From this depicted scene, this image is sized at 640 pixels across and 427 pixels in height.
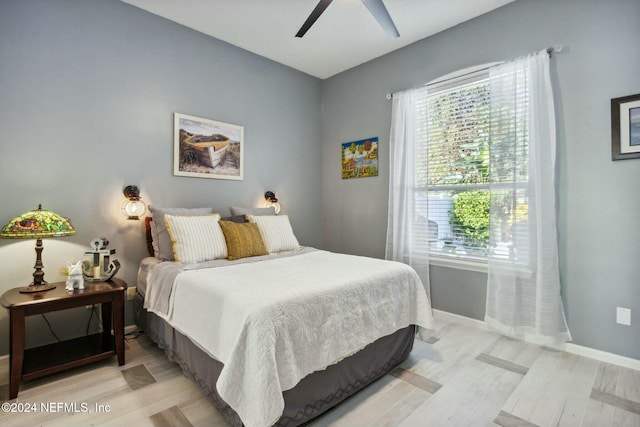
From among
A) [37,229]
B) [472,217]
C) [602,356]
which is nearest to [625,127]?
[472,217]

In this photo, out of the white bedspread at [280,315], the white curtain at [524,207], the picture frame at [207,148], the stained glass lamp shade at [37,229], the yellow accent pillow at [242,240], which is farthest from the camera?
the picture frame at [207,148]

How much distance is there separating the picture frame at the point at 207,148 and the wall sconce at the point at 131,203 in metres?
0.42

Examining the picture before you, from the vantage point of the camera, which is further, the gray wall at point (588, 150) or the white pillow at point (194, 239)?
the white pillow at point (194, 239)

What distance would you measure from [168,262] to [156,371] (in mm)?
770

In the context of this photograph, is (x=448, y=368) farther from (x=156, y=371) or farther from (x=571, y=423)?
(x=156, y=371)

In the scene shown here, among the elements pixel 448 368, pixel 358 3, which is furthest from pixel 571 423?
pixel 358 3

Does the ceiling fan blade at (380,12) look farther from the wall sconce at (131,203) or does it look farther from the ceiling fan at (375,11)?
the wall sconce at (131,203)

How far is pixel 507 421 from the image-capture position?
1.66 metres

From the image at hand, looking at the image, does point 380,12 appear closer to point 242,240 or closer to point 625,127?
point 625,127

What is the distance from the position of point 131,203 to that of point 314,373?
2.17 meters

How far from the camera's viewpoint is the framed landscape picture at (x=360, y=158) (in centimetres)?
380

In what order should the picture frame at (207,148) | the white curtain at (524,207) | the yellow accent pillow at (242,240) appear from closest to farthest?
the white curtain at (524,207) < the yellow accent pillow at (242,240) < the picture frame at (207,148)

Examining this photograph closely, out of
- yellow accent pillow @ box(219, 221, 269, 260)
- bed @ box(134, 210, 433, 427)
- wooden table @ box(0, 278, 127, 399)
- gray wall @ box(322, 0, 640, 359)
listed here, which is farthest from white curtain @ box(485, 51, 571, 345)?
→ wooden table @ box(0, 278, 127, 399)

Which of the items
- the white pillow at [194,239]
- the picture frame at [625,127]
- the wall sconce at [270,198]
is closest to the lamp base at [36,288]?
the white pillow at [194,239]
